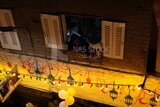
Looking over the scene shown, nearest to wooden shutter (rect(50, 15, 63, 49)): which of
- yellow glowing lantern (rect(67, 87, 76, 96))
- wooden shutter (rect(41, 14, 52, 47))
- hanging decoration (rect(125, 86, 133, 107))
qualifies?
wooden shutter (rect(41, 14, 52, 47))

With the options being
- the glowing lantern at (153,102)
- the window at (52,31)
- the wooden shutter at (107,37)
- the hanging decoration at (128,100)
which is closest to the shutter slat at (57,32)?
the window at (52,31)

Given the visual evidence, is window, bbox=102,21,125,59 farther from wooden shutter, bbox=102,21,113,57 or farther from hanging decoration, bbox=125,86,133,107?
hanging decoration, bbox=125,86,133,107

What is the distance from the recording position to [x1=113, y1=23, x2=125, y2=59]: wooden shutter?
24.7 ft

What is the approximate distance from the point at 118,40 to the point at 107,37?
1.14 ft

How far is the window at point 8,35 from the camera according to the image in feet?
29.2

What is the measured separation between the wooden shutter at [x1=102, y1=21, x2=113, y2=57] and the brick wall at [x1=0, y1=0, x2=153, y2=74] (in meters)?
0.21

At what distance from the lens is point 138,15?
7219 mm

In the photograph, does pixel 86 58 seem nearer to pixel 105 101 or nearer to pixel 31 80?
pixel 105 101

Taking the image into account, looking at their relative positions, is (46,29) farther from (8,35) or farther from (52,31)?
(8,35)

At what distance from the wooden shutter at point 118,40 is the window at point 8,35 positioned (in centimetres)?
370

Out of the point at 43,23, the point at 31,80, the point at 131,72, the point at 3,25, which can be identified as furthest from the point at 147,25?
the point at 31,80

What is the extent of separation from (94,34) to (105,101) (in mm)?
2794

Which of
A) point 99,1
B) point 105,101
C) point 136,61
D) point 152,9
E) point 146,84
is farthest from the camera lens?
point 105,101

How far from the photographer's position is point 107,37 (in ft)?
25.9
